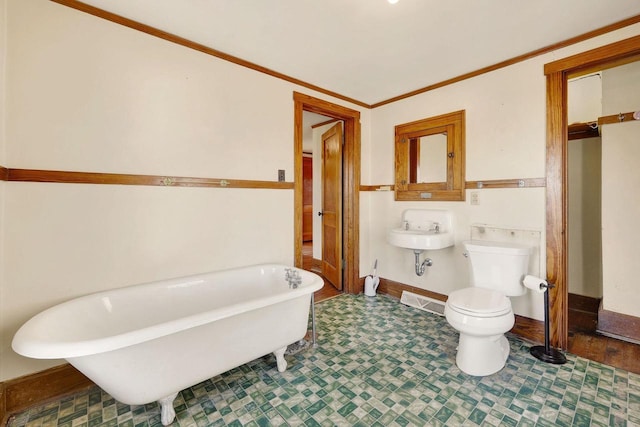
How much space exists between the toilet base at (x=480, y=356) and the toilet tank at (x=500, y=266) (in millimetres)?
423

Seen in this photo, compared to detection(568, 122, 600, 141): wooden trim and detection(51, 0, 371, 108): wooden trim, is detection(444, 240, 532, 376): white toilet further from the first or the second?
detection(51, 0, 371, 108): wooden trim

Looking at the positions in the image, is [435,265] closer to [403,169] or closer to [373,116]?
[403,169]

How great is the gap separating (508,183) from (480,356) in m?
1.36

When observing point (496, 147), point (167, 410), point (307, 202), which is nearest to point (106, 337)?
point (167, 410)

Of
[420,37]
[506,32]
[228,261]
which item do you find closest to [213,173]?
[228,261]

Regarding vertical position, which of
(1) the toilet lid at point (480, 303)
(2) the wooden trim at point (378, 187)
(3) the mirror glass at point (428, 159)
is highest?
(3) the mirror glass at point (428, 159)

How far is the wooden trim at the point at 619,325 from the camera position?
2117mm

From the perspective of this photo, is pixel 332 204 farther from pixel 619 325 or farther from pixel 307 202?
pixel 307 202

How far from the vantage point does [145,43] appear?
1857 millimetres

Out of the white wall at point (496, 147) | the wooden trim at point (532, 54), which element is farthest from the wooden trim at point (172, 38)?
the white wall at point (496, 147)

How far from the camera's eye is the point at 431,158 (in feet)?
9.34

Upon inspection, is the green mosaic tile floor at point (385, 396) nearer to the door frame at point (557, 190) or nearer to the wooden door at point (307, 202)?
the door frame at point (557, 190)

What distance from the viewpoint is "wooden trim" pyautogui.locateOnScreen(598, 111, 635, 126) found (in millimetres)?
2158

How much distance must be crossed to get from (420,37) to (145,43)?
186 cm
